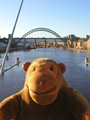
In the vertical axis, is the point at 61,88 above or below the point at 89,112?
above

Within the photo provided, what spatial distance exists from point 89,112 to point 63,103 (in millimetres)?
471

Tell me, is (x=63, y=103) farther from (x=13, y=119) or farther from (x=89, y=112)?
(x=13, y=119)

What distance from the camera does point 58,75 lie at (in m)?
2.62

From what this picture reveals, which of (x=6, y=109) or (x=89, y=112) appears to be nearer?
(x=89, y=112)

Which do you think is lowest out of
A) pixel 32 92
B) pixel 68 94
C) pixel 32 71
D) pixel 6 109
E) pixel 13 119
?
pixel 13 119

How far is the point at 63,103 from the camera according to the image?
2590 mm

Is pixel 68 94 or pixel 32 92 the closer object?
pixel 32 92

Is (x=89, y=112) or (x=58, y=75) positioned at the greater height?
(x=58, y=75)

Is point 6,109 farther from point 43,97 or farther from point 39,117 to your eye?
point 43,97

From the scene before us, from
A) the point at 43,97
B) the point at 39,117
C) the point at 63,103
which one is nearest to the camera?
the point at 43,97

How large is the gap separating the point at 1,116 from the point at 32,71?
0.80 meters

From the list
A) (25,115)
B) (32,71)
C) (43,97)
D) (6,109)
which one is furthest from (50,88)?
(6,109)

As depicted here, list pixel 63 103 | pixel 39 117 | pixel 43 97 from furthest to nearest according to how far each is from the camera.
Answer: pixel 63 103 < pixel 39 117 < pixel 43 97

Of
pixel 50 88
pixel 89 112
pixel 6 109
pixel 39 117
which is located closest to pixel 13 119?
pixel 6 109
